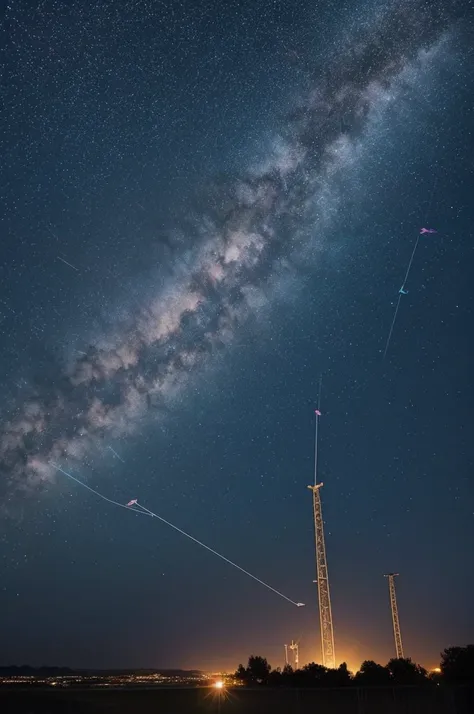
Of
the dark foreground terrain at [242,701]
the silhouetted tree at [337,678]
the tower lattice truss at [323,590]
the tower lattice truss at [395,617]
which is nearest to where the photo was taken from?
the dark foreground terrain at [242,701]

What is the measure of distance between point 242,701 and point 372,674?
35169 mm

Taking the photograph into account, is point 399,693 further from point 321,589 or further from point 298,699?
point 321,589

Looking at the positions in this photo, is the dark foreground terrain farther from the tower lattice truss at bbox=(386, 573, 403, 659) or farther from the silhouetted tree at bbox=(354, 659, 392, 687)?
the tower lattice truss at bbox=(386, 573, 403, 659)

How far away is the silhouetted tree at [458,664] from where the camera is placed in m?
42.7

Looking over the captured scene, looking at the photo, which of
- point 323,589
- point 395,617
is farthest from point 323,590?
point 395,617

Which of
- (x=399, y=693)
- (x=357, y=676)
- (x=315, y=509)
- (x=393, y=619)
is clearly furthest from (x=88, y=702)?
(x=393, y=619)

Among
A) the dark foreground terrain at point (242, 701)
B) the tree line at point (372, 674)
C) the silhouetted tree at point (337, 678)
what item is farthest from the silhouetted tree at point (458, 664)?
the dark foreground terrain at point (242, 701)

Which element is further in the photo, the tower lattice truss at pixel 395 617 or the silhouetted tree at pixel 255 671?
the tower lattice truss at pixel 395 617

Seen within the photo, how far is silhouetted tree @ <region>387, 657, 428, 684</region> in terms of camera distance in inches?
1755

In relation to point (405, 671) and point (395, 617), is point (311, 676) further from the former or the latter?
point (395, 617)

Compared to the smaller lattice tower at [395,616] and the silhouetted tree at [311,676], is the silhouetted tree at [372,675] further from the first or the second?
the smaller lattice tower at [395,616]

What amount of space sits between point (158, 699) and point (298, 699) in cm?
427

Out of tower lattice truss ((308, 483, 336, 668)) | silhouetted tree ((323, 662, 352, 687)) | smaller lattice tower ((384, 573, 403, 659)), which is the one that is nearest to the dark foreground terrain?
silhouetted tree ((323, 662, 352, 687))

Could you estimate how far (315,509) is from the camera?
58438 mm
